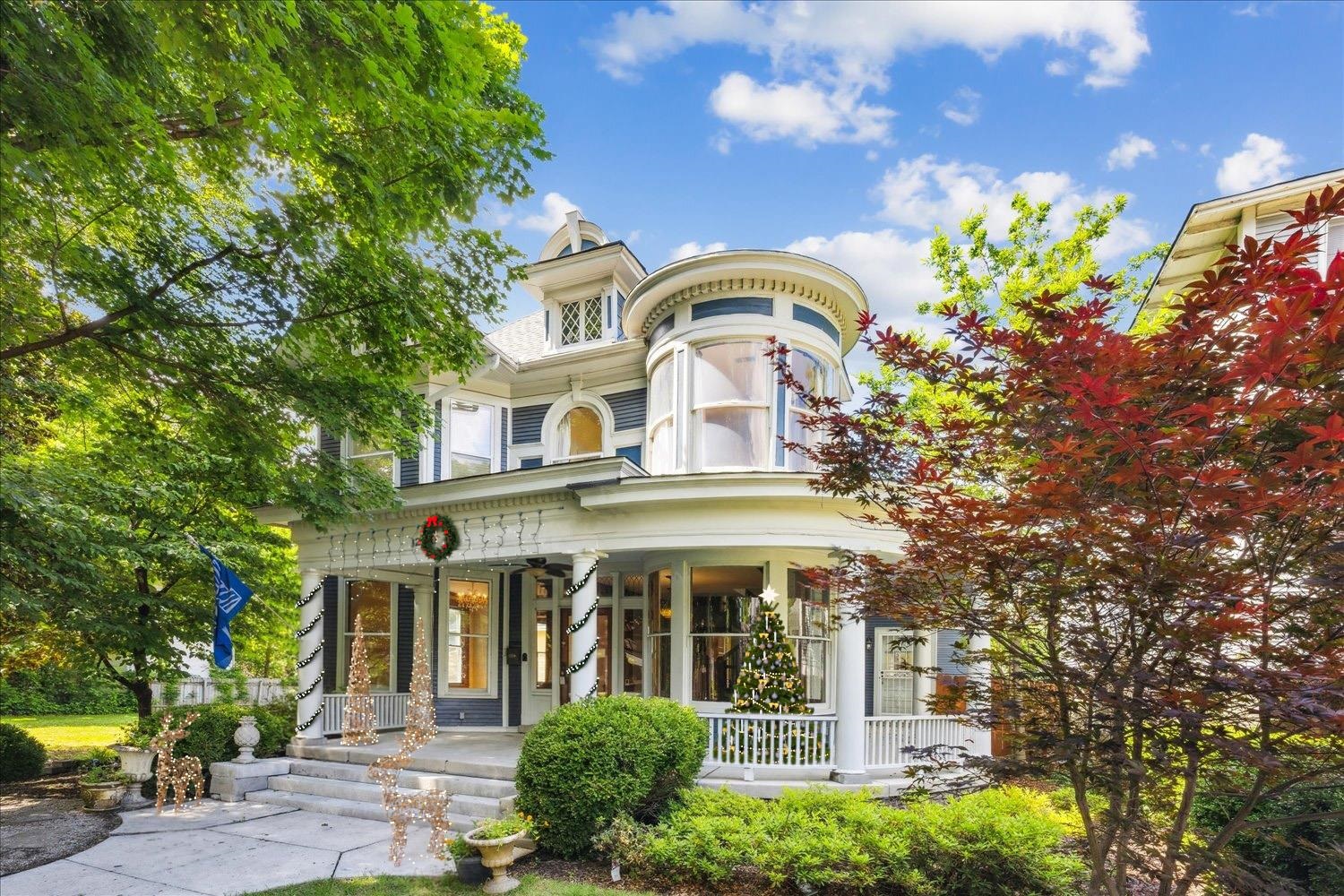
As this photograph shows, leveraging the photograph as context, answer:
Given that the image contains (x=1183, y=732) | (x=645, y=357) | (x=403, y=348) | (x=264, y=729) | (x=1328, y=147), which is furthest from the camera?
(x=645, y=357)

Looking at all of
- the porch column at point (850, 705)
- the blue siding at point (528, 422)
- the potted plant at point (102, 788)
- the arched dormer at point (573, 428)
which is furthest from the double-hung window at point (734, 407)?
the potted plant at point (102, 788)

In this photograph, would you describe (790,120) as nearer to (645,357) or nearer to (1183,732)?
(645,357)

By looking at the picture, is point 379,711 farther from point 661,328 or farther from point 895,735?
point 895,735

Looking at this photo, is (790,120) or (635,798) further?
(790,120)

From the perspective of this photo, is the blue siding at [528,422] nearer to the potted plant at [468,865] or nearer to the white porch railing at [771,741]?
the white porch railing at [771,741]

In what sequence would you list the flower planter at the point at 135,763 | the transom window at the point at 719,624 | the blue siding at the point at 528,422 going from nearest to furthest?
the flower planter at the point at 135,763 → the transom window at the point at 719,624 → the blue siding at the point at 528,422

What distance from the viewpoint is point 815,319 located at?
10.3m

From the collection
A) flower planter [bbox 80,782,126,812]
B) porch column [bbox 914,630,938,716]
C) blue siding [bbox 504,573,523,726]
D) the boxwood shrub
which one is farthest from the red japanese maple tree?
flower planter [bbox 80,782,126,812]

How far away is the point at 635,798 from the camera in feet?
21.5

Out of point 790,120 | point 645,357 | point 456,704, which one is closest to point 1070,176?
point 790,120

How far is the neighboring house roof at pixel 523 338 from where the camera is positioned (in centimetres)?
1369

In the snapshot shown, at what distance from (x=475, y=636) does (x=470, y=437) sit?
348 centimetres

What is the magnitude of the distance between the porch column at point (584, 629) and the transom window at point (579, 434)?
3.59 metres

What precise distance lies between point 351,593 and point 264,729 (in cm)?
316
